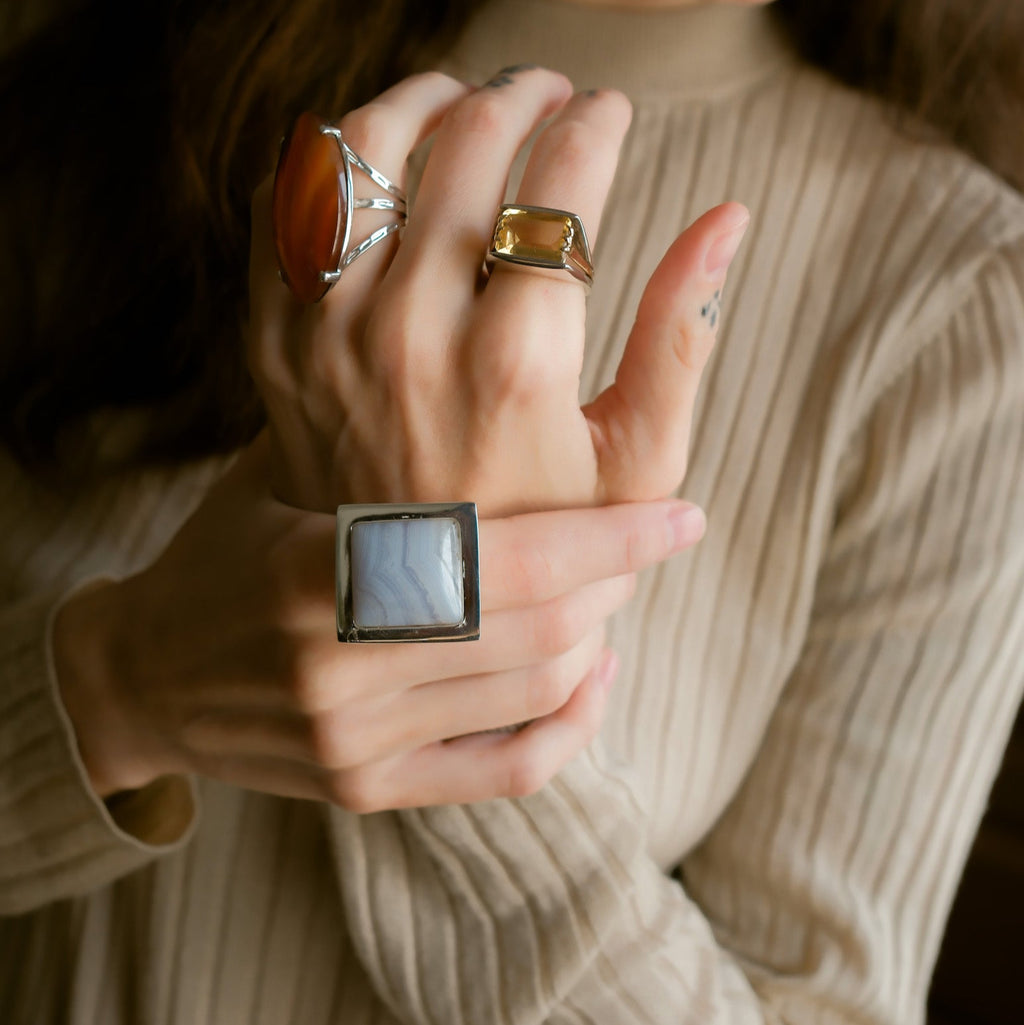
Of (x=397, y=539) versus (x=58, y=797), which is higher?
(x=397, y=539)

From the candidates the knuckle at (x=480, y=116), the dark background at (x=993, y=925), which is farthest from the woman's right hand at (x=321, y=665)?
the dark background at (x=993, y=925)

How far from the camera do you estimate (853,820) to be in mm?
821

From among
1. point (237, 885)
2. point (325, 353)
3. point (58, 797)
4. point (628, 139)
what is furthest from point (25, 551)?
point (628, 139)

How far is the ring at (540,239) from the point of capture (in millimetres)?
462

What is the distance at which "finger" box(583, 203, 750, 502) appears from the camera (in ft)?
1.58

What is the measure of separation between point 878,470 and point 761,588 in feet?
0.54

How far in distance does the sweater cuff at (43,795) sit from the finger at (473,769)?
0.22 meters

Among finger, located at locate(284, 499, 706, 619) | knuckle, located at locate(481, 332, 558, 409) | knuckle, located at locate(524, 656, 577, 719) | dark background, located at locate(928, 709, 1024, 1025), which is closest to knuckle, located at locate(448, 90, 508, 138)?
knuckle, located at locate(481, 332, 558, 409)

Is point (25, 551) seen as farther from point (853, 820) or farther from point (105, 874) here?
point (853, 820)

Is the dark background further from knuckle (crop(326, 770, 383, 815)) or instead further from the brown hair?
the brown hair

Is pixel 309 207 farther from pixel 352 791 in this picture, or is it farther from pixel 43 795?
pixel 43 795

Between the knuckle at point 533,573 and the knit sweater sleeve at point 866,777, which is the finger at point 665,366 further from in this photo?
the knit sweater sleeve at point 866,777

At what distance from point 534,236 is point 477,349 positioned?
0.07 meters

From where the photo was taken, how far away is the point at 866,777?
0.82 m
